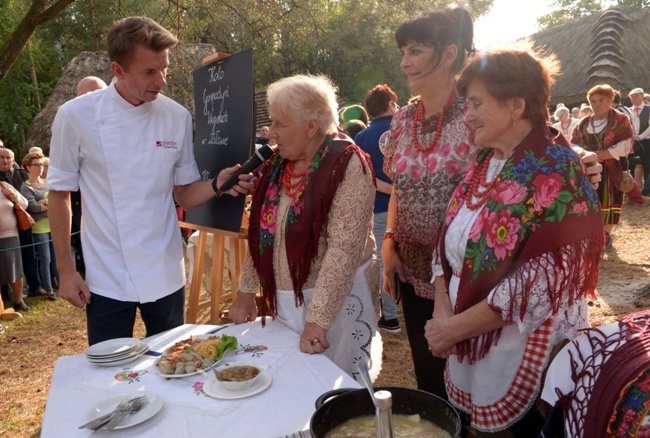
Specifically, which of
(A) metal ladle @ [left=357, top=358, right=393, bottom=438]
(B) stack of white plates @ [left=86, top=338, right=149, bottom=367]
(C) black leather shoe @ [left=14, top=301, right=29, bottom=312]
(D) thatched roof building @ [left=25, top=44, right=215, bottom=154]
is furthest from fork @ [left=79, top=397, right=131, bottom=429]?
(D) thatched roof building @ [left=25, top=44, right=215, bottom=154]

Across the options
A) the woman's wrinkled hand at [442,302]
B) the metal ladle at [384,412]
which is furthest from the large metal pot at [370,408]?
the woman's wrinkled hand at [442,302]

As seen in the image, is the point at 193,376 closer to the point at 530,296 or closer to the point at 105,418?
the point at 105,418

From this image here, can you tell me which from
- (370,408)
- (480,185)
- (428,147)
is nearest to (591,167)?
(480,185)

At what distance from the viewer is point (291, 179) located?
207 centimetres

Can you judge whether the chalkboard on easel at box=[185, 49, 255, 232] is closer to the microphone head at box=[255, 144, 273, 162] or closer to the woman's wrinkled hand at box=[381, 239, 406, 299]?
the microphone head at box=[255, 144, 273, 162]

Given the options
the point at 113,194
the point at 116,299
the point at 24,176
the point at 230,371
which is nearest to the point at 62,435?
the point at 230,371

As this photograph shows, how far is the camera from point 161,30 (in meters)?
2.16

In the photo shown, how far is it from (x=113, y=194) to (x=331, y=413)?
1452 mm

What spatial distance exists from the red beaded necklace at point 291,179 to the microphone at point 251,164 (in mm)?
103

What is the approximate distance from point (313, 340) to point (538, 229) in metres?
0.83

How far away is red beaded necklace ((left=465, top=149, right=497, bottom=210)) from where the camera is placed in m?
1.66

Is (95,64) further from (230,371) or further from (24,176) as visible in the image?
(230,371)

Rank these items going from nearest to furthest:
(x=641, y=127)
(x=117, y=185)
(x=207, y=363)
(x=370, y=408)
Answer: (x=370, y=408) → (x=207, y=363) → (x=117, y=185) → (x=641, y=127)

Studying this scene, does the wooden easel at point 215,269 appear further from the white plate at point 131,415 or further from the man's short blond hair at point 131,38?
the white plate at point 131,415
